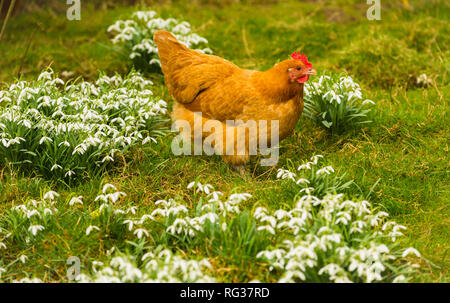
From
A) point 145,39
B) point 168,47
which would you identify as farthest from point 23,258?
point 145,39

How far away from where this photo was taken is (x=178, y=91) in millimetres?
5523

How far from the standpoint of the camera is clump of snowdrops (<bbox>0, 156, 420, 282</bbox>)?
3.51 meters

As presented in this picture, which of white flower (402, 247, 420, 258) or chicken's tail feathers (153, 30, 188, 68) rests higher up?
chicken's tail feathers (153, 30, 188, 68)

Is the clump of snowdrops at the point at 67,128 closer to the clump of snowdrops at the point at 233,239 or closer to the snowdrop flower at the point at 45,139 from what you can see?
the snowdrop flower at the point at 45,139

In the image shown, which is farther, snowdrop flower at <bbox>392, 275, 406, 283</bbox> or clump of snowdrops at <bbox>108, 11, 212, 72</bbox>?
clump of snowdrops at <bbox>108, 11, 212, 72</bbox>

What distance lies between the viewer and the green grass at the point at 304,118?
14.8 feet

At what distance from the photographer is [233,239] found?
393 centimetres

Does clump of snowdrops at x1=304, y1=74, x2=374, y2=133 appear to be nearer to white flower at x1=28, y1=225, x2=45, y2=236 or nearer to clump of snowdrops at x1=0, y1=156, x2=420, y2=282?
clump of snowdrops at x1=0, y1=156, x2=420, y2=282

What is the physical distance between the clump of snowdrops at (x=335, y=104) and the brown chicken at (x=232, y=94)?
684mm

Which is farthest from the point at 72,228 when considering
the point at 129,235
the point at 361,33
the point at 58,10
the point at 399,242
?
the point at 58,10

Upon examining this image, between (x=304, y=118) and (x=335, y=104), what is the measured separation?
529 mm

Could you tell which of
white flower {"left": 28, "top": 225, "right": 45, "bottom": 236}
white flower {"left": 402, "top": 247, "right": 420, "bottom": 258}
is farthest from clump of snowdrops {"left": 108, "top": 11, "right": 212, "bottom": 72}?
white flower {"left": 402, "top": 247, "right": 420, "bottom": 258}

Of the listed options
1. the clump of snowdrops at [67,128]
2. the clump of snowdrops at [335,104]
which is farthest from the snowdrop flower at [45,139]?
the clump of snowdrops at [335,104]

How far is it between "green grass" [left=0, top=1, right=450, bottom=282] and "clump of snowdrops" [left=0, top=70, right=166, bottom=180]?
159 millimetres
